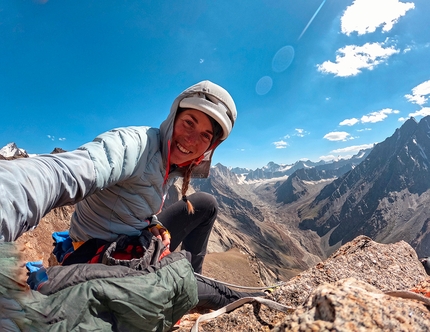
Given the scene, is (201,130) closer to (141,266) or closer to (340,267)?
(141,266)

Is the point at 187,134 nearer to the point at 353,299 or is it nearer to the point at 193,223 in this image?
the point at 193,223

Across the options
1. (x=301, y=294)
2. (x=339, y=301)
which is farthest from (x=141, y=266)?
(x=301, y=294)

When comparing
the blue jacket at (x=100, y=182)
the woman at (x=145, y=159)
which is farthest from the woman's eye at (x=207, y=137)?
Result: the blue jacket at (x=100, y=182)

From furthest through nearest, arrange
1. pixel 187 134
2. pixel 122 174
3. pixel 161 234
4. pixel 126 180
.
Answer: pixel 161 234
pixel 187 134
pixel 126 180
pixel 122 174

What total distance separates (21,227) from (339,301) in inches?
76.3

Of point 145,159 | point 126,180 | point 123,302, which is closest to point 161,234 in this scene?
point 126,180

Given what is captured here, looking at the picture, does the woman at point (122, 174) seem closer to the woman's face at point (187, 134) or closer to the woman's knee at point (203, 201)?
the woman's face at point (187, 134)

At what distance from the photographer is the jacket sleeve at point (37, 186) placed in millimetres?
1293

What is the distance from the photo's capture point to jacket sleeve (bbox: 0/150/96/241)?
50.9 inches

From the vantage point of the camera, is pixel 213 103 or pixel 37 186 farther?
pixel 213 103

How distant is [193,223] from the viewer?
4457 mm

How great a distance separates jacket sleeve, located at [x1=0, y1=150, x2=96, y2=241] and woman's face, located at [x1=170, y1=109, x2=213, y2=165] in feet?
4.36

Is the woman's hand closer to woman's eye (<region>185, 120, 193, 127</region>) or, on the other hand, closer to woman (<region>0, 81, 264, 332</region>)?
woman (<region>0, 81, 264, 332</region>)

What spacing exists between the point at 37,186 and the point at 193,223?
323 centimetres
